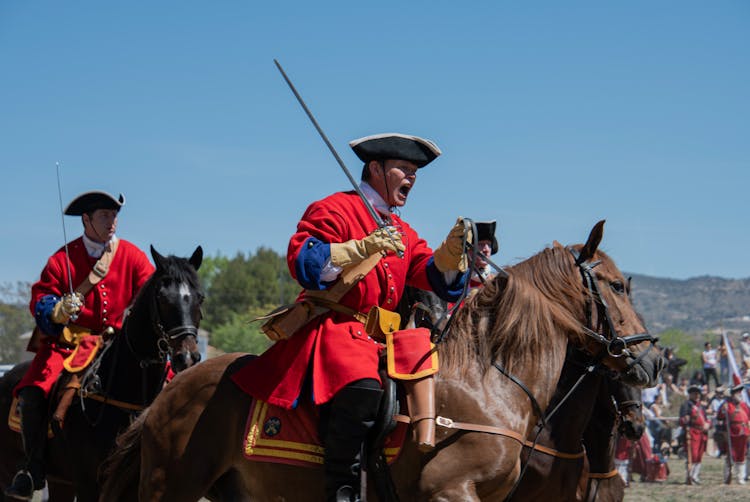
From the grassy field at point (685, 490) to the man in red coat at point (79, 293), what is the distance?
31.7ft

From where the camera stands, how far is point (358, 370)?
17.4 feet

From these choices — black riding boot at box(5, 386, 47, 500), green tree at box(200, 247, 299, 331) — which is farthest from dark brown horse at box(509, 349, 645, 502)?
green tree at box(200, 247, 299, 331)

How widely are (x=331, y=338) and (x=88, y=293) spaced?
3.68 metres

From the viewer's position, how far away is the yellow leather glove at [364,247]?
17.0ft

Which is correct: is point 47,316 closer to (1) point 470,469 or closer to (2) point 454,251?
(2) point 454,251

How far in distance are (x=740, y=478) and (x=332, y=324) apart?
52.4ft

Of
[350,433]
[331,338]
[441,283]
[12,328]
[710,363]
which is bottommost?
[350,433]

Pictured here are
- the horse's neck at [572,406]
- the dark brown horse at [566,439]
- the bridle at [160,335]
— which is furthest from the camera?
the bridle at [160,335]

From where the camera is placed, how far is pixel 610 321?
20.6ft

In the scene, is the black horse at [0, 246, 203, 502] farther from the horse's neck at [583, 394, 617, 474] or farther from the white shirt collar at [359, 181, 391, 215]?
the horse's neck at [583, 394, 617, 474]

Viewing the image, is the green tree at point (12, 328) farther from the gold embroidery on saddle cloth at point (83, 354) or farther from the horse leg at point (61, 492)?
the gold embroidery on saddle cloth at point (83, 354)

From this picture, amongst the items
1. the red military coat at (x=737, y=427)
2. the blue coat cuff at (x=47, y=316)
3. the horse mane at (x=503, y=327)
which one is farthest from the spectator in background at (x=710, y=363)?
the horse mane at (x=503, y=327)

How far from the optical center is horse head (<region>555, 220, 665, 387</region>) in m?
6.26

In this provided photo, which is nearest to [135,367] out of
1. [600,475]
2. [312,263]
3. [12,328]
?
[312,263]
